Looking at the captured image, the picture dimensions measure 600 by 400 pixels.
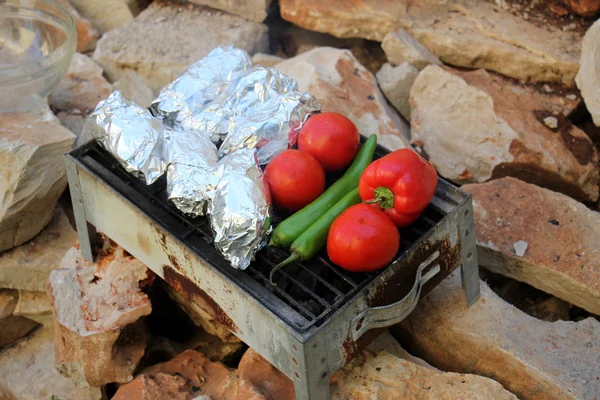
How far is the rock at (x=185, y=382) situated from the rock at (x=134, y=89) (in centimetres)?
161

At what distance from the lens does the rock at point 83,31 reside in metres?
5.00

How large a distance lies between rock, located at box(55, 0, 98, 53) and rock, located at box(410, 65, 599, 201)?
227 cm

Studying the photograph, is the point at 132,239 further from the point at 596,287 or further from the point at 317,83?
the point at 596,287

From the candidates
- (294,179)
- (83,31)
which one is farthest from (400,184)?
(83,31)

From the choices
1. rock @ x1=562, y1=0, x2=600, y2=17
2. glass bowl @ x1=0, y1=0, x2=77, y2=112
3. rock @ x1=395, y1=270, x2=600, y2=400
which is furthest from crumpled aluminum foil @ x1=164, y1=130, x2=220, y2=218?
rock @ x1=562, y1=0, x2=600, y2=17

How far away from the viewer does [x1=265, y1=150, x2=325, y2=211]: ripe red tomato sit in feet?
9.14

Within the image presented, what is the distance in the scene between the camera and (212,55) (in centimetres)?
347

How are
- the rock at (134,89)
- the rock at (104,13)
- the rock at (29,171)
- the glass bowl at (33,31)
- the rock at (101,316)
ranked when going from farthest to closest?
the rock at (104,13) < the glass bowl at (33,31) < the rock at (134,89) < the rock at (29,171) < the rock at (101,316)

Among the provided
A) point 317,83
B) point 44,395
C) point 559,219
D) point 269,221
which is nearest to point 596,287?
point 559,219

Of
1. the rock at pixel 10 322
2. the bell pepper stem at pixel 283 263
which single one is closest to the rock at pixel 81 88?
the rock at pixel 10 322

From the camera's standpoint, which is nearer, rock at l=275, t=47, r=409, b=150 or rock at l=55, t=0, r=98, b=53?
rock at l=275, t=47, r=409, b=150

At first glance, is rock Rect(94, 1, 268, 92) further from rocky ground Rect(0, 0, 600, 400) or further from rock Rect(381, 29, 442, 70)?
rock Rect(381, 29, 442, 70)

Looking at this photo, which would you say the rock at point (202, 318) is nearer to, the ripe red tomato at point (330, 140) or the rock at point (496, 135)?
the ripe red tomato at point (330, 140)

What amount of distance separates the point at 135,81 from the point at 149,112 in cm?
116
